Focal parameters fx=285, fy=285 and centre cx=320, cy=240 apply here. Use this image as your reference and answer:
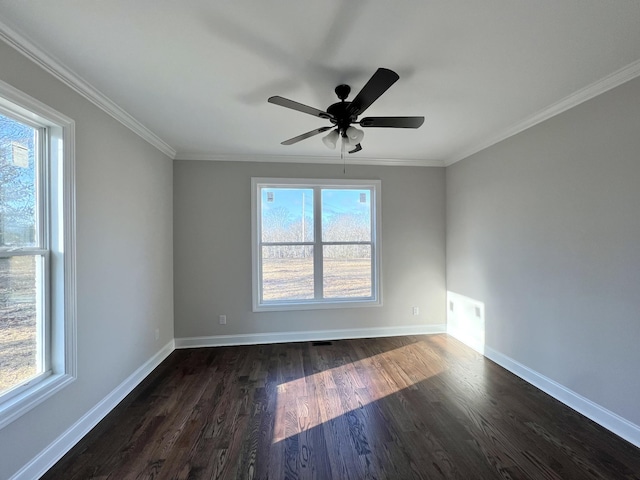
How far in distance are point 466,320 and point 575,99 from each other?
2620mm

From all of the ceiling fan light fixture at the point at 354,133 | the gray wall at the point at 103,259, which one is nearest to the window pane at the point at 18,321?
the gray wall at the point at 103,259

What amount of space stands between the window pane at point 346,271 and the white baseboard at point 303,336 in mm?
511

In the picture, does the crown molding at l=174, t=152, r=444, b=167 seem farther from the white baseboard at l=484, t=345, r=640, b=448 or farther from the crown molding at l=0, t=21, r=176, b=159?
the white baseboard at l=484, t=345, r=640, b=448

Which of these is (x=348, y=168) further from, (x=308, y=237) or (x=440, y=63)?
(x=440, y=63)

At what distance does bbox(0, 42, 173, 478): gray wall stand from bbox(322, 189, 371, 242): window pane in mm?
2082

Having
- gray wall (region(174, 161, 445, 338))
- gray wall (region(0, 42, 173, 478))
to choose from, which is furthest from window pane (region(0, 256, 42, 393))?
gray wall (region(174, 161, 445, 338))

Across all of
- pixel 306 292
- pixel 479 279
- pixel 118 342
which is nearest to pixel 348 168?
pixel 306 292

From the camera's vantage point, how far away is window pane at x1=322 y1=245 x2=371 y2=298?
4039mm

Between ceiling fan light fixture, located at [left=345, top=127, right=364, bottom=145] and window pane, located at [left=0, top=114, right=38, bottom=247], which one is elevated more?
ceiling fan light fixture, located at [left=345, top=127, right=364, bottom=145]

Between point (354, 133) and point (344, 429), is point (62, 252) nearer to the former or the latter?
point (354, 133)

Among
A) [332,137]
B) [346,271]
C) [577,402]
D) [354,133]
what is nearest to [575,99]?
[354,133]

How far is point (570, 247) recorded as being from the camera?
7.79 ft

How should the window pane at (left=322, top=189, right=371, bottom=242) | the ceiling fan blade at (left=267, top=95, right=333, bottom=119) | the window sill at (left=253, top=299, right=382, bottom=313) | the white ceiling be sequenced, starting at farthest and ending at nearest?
the window pane at (left=322, top=189, right=371, bottom=242)
the window sill at (left=253, top=299, right=382, bottom=313)
the ceiling fan blade at (left=267, top=95, right=333, bottom=119)
the white ceiling

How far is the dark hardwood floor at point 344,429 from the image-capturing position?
5.67 ft
